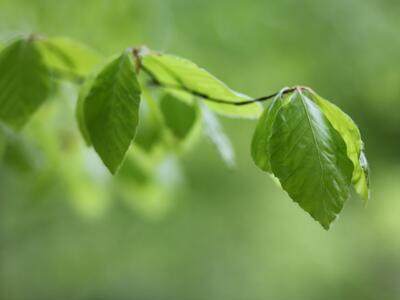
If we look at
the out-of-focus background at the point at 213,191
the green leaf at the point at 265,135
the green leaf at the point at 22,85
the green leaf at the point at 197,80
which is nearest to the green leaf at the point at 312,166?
the green leaf at the point at 265,135

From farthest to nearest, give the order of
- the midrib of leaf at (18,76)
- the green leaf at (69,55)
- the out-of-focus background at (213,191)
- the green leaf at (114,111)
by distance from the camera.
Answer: the out-of-focus background at (213,191) < the green leaf at (69,55) < the midrib of leaf at (18,76) < the green leaf at (114,111)

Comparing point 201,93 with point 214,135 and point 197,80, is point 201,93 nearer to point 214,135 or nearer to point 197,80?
point 197,80

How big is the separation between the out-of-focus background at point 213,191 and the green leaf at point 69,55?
0.90ft

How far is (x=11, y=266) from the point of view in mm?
5090

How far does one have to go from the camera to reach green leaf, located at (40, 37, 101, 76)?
0.94 metres

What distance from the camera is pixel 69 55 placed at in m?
0.97

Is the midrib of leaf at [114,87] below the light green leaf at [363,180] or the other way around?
the other way around

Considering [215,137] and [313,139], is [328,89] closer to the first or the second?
[215,137]

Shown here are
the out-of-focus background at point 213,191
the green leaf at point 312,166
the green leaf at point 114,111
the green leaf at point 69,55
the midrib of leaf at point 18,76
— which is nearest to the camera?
the green leaf at point 312,166

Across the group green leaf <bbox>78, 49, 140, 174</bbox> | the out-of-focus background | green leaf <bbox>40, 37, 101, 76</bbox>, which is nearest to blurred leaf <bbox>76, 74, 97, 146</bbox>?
green leaf <bbox>78, 49, 140, 174</bbox>

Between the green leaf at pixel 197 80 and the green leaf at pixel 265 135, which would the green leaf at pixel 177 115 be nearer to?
the green leaf at pixel 197 80

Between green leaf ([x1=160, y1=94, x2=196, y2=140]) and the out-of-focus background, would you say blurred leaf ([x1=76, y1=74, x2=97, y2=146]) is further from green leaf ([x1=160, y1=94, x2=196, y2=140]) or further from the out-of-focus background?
the out-of-focus background

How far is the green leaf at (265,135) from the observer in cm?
61

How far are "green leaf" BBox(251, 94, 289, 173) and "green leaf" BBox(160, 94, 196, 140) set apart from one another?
0.94 ft
